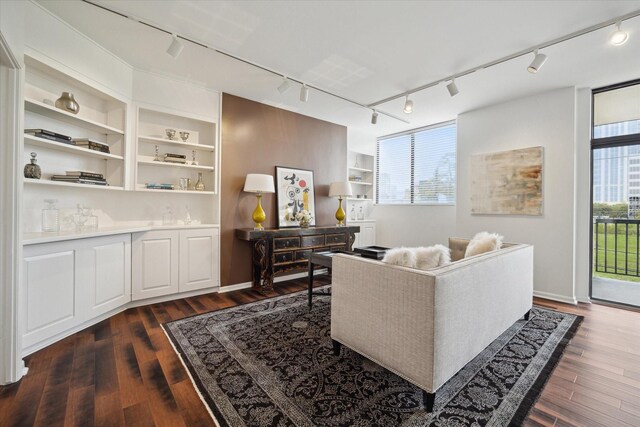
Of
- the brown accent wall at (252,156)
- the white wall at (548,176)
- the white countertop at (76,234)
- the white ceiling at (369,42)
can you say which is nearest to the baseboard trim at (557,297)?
the white wall at (548,176)

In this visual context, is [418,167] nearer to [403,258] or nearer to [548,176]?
[548,176]

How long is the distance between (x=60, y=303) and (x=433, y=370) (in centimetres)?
291

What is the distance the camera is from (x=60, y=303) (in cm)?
232

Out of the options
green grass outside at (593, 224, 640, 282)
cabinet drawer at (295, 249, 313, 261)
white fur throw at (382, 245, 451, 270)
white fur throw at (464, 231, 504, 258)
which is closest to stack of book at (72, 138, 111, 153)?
cabinet drawer at (295, 249, 313, 261)

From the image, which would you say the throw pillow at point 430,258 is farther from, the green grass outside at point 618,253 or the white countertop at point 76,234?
the green grass outside at point 618,253

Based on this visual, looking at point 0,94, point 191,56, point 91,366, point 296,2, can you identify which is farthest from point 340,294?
point 191,56

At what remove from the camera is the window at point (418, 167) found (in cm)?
489

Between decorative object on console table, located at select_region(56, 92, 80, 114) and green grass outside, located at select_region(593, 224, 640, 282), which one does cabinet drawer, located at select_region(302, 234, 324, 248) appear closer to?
decorative object on console table, located at select_region(56, 92, 80, 114)

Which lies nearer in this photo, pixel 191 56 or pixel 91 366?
pixel 91 366

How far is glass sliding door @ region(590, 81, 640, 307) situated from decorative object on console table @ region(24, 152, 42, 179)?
5992mm

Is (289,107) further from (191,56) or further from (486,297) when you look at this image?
(486,297)

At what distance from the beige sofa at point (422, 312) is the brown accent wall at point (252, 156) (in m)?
2.22

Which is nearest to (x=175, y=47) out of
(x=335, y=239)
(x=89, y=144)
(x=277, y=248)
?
(x=89, y=144)

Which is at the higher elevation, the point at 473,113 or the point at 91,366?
the point at 473,113
